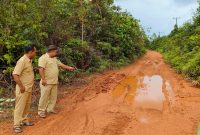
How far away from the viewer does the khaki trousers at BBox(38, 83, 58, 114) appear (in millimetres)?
8406

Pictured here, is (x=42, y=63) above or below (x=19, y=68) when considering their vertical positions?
above

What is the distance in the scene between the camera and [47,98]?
8.50m

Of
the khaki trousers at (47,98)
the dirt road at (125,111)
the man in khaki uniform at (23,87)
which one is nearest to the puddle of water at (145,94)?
the dirt road at (125,111)

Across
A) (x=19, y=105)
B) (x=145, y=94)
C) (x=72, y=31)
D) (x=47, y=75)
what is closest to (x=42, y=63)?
(x=47, y=75)

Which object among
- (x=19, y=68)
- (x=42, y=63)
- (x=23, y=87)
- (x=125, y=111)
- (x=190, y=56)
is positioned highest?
(x=190, y=56)

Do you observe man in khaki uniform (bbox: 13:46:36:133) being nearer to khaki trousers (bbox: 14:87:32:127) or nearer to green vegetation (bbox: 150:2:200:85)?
khaki trousers (bbox: 14:87:32:127)

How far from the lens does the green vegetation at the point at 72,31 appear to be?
11148 millimetres

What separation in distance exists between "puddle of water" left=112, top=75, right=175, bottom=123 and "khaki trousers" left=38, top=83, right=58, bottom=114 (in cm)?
214

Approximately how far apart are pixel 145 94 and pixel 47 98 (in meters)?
3.84

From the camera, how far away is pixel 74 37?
1568cm

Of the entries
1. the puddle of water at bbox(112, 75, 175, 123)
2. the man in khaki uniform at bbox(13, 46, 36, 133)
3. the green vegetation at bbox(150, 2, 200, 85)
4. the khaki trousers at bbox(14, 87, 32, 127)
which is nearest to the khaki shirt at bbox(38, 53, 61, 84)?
the man in khaki uniform at bbox(13, 46, 36, 133)

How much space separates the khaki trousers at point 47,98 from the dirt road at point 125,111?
0.27 metres

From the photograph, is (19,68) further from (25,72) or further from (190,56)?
(190,56)

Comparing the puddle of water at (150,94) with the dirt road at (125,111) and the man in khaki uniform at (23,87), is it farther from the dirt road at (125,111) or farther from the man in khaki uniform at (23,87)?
the man in khaki uniform at (23,87)
